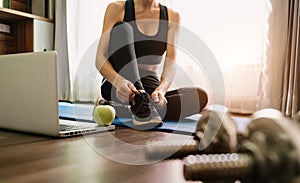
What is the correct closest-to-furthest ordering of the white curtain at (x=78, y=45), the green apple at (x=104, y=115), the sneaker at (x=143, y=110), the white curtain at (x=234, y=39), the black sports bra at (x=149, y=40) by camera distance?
the green apple at (x=104, y=115)
the sneaker at (x=143, y=110)
the black sports bra at (x=149, y=40)
the white curtain at (x=234, y=39)
the white curtain at (x=78, y=45)

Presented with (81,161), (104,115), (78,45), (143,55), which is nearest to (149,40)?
(143,55)

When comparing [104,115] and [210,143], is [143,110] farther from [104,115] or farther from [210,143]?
[210,143]

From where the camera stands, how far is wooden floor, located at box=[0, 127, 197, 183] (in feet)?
1.91

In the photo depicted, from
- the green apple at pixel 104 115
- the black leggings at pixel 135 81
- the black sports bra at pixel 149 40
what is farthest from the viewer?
the black sports bra at pixel 149 40

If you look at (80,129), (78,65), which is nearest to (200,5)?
(78,65)

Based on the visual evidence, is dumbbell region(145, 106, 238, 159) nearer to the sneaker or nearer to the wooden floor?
the wooden floor

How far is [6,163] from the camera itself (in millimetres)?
667

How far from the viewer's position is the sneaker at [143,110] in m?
1.26

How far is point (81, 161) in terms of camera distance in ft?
2.32

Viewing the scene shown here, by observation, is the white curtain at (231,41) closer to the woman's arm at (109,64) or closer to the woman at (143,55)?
the woman at (143,55)

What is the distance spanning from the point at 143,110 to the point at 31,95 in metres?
A: 0.46

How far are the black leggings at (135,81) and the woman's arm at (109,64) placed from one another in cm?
4

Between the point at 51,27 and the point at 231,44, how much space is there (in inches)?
82.3

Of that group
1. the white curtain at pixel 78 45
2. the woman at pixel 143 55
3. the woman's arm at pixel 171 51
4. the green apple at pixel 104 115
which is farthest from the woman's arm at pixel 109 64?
the white curtain at pixel 78 45
